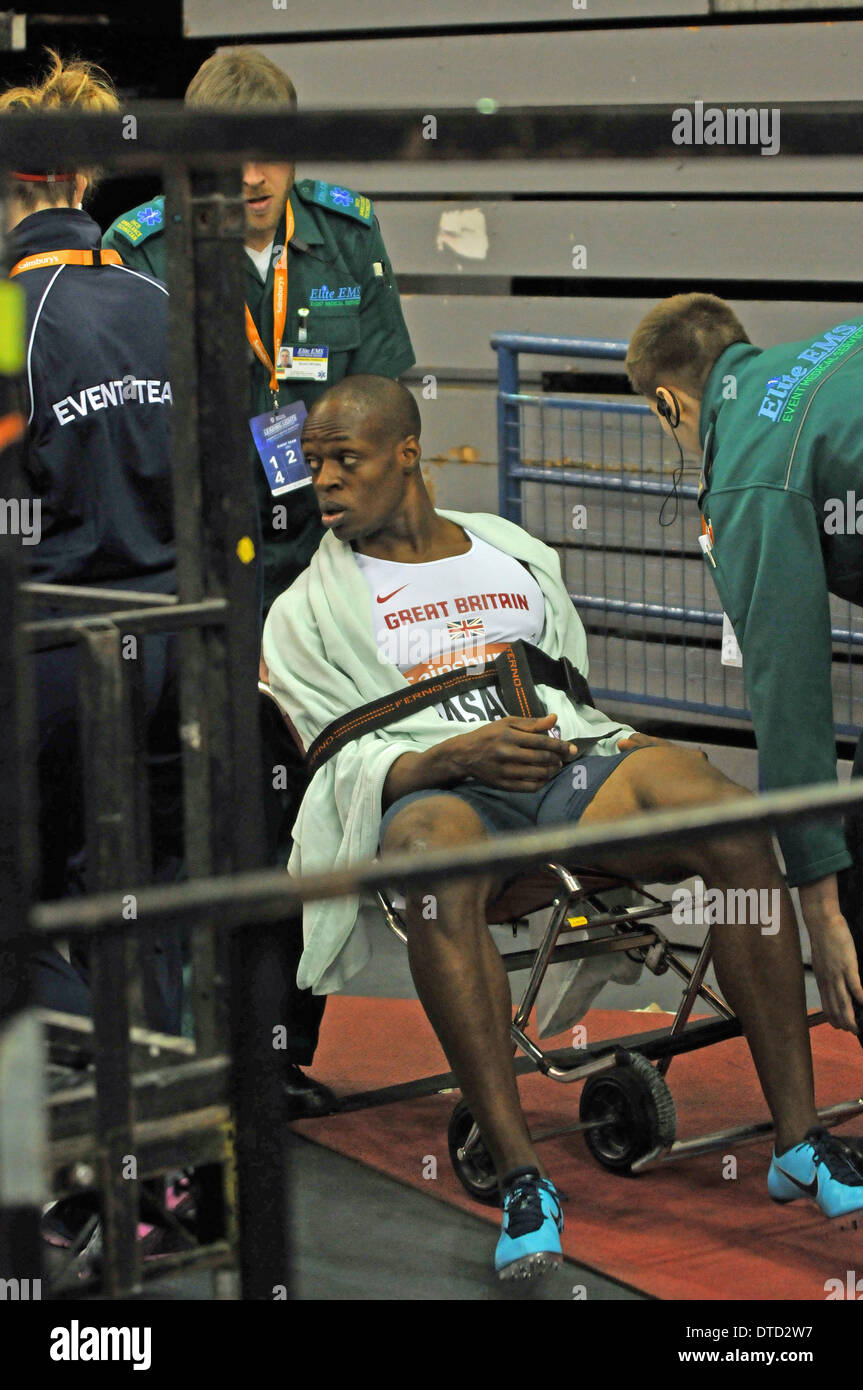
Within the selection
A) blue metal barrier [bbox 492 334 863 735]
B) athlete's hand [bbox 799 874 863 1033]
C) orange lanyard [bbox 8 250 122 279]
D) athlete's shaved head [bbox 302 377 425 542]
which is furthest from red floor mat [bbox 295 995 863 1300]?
orange lanyard [bbox 8 250 122 279]

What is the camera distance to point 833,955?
2998 mm

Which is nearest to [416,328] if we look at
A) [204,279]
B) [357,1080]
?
[357,1080]

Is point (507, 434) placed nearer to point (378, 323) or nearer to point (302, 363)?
point (378, 323)

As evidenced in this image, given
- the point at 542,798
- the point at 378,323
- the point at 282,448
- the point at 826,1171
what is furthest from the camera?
the point at 378,323

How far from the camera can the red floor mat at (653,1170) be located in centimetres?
302

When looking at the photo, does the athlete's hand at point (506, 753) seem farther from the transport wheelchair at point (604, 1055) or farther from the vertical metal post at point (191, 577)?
the vertical metal post at point (191, 577)

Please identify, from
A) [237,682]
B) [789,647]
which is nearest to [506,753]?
[789,647]

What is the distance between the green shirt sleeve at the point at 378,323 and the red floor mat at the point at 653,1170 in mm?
1577

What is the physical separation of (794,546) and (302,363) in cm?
150

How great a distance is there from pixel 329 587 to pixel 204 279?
1.96 m

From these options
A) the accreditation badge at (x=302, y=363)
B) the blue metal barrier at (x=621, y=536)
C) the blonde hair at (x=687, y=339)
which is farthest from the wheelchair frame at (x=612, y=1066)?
the accreditation badge at (x=302, y=363)
